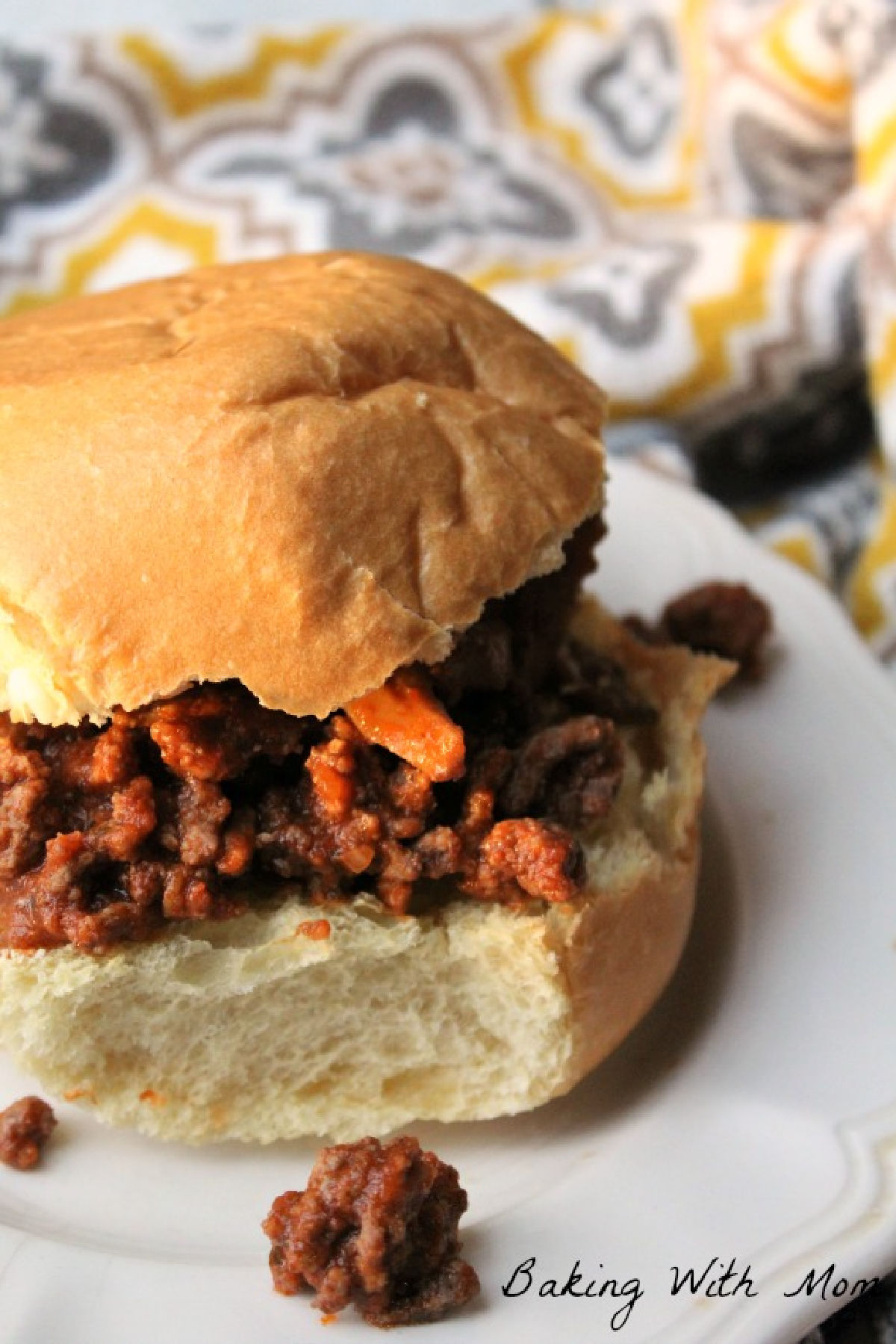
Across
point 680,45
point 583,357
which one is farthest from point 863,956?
point 680,45

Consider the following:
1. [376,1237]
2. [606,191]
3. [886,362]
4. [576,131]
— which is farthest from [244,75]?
[376,1237]

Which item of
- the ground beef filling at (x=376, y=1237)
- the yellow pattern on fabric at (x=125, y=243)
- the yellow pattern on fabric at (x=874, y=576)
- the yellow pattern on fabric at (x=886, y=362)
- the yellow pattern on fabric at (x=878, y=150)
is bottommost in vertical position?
the yellow pattern on fabric at (x=874, y=576)

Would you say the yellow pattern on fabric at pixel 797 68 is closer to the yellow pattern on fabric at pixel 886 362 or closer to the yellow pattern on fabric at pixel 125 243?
the yellow pattern on fabric at pixel 886 362

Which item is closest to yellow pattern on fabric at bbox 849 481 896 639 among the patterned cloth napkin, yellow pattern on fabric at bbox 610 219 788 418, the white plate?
the patterned cloth napkin

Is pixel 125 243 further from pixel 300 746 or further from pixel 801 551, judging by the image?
pixel 300 746

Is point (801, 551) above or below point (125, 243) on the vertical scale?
below

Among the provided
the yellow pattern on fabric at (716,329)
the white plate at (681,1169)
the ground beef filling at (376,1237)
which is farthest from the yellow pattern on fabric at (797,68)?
the ground beef filling at (376,1237)

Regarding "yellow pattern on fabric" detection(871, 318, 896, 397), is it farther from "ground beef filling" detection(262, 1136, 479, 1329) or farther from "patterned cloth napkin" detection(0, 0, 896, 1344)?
"ground beef filling" detection(262, 1136, 479, 1329)
